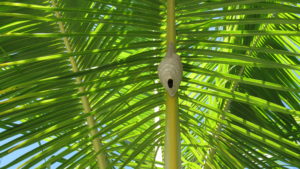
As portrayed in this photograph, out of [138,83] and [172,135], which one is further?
[138,83]

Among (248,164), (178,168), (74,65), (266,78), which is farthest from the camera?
(266,78)

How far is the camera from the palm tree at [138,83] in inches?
37.2

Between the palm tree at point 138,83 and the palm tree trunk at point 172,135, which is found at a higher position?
the palm tree at point 138,83

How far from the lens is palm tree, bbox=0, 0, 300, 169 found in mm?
944

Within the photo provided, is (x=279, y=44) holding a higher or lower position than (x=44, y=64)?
higher

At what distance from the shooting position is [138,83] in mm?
1264

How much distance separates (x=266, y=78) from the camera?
1.66 m

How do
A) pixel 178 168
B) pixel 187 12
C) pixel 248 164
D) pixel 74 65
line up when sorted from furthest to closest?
pixel 74 65
pixel 248 164
pixel 187 12
pixel 178 168

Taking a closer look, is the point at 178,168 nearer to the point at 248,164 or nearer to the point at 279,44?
the point at 248,164

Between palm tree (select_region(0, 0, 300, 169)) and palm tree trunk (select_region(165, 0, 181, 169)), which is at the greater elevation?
palm tree (select_region(0, 0, 300, 169))

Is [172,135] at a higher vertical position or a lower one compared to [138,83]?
lower

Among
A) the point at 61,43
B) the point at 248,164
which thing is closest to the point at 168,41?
the point at 248,164

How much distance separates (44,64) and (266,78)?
33.4 inches

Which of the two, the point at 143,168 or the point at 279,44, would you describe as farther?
the point at 279,44
